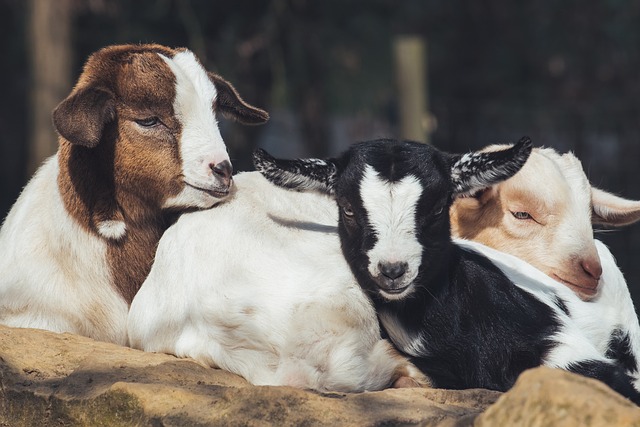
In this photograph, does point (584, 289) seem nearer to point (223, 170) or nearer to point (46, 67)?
point (223, 170)

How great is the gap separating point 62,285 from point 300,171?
118 centimetres

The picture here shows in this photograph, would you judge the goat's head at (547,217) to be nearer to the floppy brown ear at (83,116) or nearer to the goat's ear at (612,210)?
the goat's ear at (612,210)

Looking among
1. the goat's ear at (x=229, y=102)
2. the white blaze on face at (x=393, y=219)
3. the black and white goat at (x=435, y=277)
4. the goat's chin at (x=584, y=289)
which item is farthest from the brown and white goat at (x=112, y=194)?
the goat's chin at (x=584, y=289)

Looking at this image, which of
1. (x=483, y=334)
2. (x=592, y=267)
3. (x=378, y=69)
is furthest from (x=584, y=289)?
(x=378, y=69)

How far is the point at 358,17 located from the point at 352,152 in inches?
451

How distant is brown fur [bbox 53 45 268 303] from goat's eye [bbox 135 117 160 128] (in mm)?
18

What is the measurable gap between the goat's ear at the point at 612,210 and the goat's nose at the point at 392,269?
68.3 inches

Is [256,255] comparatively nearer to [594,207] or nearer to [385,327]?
[385,327]

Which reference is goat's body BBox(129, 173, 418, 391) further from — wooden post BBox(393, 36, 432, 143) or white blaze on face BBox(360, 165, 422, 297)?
wooden post BBox(393, 36, 432, 143)

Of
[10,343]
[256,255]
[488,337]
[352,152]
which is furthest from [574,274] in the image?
[10,343]

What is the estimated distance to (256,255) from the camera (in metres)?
4.16

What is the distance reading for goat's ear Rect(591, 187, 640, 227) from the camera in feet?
17.0

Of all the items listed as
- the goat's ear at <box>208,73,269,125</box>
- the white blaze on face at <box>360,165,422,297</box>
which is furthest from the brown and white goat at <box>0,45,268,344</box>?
the white blaze on face at <box>360,165,422,297</box>

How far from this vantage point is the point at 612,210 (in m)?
5.20
